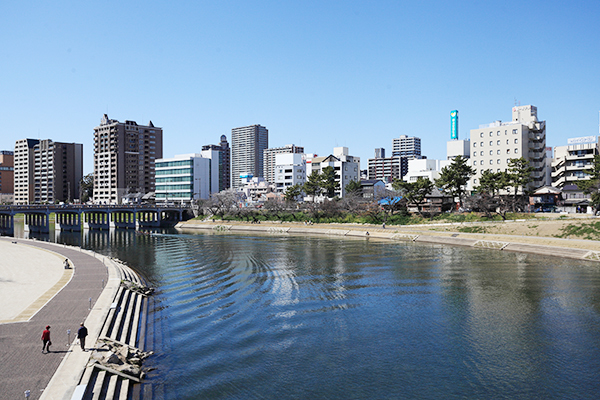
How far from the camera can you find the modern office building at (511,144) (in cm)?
8538

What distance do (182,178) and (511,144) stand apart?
328 feet

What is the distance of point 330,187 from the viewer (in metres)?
104

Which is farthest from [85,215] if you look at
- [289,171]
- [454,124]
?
[454,124]

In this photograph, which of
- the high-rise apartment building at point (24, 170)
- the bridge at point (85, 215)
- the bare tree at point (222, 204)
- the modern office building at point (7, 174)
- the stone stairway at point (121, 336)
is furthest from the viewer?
the modern office building at point (7, 174)

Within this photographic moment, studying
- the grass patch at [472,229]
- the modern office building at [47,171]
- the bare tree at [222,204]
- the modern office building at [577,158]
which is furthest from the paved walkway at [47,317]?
the modern office building at [47,171]

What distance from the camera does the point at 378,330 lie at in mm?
24031

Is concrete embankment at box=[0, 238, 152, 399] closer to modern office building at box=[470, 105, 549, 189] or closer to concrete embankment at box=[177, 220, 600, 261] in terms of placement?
concrete embankment at box=[177, 220, 600, 261]

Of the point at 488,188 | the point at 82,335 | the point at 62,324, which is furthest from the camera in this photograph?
the point at 488,188

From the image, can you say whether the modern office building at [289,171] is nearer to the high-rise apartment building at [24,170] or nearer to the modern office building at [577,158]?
the modern office building at [577,158]

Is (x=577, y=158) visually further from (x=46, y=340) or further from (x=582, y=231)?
(x=46, y=340)

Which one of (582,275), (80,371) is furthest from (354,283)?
(80,371)

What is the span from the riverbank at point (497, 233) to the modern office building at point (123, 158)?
85520 millimetres

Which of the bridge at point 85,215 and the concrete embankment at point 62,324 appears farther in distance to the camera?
the bridge at point 85,215

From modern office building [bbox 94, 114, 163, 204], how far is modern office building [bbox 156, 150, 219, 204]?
11540 millimetres
